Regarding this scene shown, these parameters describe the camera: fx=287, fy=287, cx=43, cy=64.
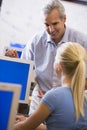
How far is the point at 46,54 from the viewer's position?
87.4 inches

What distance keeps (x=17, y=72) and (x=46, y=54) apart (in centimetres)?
49

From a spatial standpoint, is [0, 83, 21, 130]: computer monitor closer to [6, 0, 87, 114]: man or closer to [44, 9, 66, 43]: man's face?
[6, 0, 87, 114]: man

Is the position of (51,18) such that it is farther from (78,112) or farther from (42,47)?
(78,112)

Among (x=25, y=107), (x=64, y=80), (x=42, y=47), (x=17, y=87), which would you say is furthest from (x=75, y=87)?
(x=42, y=47)

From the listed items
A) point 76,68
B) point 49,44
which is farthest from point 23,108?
point 76,68

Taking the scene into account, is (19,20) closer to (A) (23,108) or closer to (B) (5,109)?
(A) (23,108)

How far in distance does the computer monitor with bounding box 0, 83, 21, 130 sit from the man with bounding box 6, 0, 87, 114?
1.02m

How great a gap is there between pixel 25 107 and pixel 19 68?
15.9 inches

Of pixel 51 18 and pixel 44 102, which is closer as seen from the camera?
pixel 44 102

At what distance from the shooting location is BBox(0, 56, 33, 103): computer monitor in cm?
176

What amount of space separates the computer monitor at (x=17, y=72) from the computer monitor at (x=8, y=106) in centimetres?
70

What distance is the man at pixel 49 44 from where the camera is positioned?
213cm

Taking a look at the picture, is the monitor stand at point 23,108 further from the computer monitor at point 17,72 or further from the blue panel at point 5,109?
the blue panel at point 5,109

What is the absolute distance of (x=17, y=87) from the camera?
1062 millimetres
